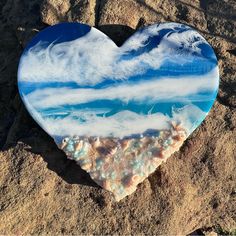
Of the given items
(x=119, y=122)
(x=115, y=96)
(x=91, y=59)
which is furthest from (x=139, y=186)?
(x=91, y=59)

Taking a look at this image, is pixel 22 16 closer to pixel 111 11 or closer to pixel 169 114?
Answer: pixel 111 11

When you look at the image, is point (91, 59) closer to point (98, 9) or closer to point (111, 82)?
point (111, 82)

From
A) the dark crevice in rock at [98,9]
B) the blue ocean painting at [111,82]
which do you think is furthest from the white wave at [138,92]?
the dark crevice in rock at [98,9]

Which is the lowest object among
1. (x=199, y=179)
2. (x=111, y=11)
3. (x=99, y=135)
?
(x=199, y=179)

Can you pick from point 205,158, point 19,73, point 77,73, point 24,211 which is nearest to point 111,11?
point 77,73

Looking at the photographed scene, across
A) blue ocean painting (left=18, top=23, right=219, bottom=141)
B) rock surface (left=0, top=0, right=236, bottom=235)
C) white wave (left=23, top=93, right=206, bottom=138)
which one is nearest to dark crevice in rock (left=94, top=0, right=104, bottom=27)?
rock surface (left=0, top=0, right=236, bottom=235)
